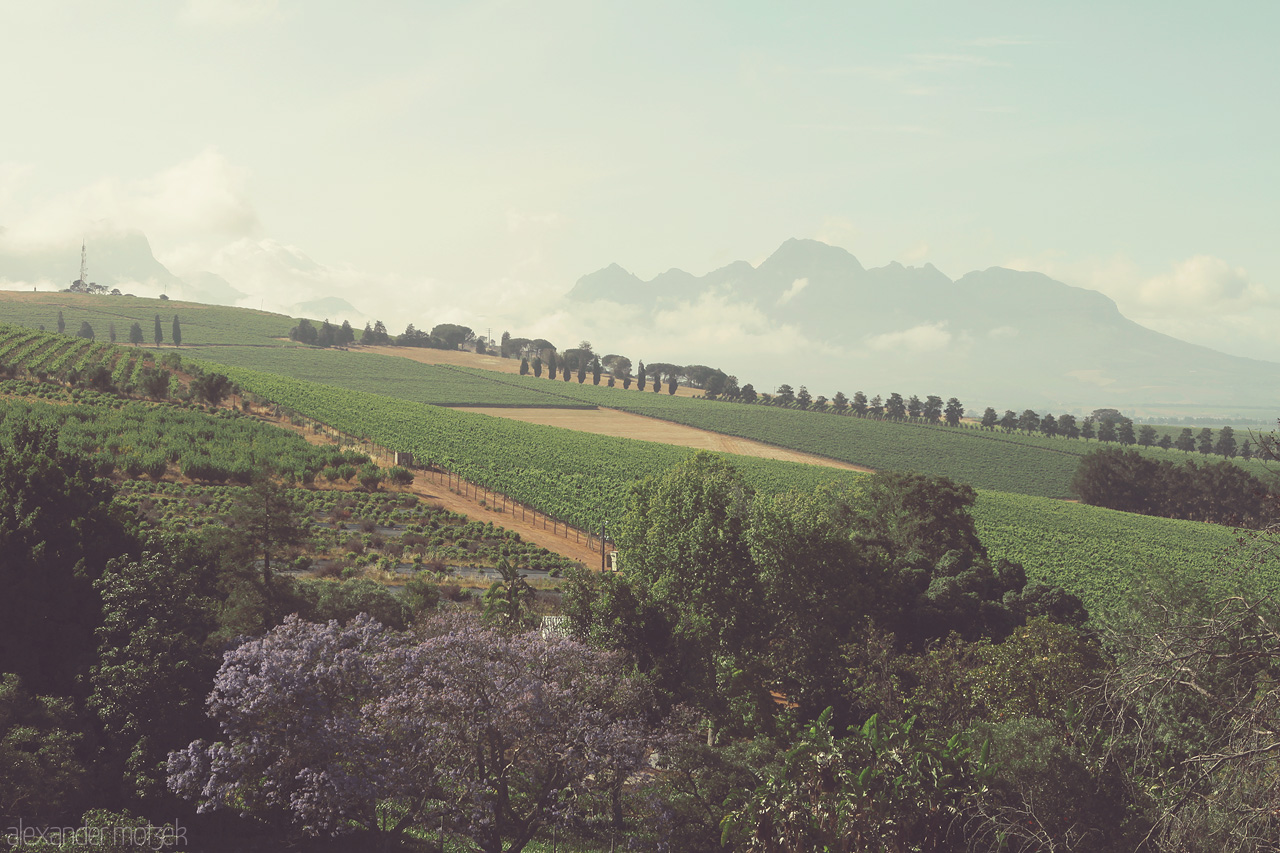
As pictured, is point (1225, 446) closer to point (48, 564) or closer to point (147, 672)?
point (147, 672)

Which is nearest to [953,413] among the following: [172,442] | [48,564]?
[172,442]

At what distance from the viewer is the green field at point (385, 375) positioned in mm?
159250

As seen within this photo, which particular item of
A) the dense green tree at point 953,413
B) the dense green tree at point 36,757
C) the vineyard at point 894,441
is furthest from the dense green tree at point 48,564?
the dense green tree at point 953,413

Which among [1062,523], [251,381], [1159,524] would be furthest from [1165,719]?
[251,381]

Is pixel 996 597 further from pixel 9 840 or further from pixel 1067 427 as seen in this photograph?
pixel 1067 427

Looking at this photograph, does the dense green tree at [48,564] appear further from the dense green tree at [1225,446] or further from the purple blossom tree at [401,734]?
the dense green tree at [1225,446]

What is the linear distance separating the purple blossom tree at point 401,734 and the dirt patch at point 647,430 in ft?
327

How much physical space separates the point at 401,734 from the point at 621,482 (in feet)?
220

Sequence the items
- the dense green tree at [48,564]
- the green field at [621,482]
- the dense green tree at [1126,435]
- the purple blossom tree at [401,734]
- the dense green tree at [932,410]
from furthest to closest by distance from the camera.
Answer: the dense green tree at [932,410], the dense green tree at [1126,435], the green field at [621,482], the dense green tree at [48,564], the purple blossom tree at [401,734]

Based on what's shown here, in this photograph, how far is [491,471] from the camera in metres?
89.1

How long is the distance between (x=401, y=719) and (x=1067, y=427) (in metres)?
186

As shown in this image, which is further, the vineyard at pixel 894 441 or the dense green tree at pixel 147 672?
the vineyard at pixel 894 441

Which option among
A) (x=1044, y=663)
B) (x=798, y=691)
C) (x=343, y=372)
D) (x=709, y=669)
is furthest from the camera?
(x=343, y=372)

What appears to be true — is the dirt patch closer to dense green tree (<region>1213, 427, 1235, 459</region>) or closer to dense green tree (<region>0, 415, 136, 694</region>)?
dense green tree (<region>1213, 427, 1235, 459</region>)
